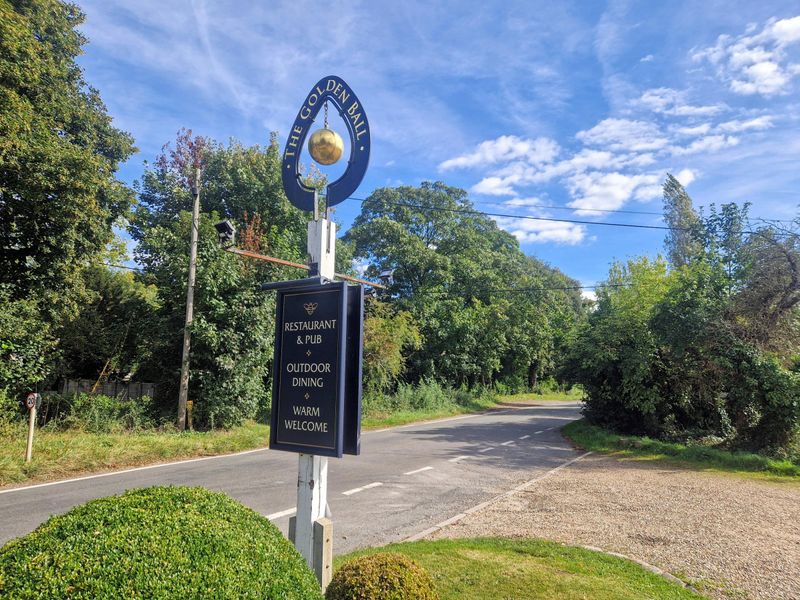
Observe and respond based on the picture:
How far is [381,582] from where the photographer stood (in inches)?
117

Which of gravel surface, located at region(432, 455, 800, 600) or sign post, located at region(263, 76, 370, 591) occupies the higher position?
sign post, located at region(263, 76, 370, 591)

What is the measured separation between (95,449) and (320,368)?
9.58 metres

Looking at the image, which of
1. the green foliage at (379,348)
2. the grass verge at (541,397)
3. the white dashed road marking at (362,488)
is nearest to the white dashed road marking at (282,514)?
the white dashed road marking at (362,488)

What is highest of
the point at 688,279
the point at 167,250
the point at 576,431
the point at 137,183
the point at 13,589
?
the point at 137,183

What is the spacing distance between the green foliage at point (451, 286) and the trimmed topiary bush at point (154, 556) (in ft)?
91.8

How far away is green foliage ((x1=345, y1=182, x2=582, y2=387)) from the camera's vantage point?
32.6 meters

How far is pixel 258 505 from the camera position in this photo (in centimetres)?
749

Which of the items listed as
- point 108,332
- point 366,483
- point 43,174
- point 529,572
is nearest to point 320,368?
point 529,572

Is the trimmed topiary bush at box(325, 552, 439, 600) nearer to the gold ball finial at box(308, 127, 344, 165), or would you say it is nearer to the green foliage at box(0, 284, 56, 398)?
the gold ball finial at box(308, 127, 344, 165)

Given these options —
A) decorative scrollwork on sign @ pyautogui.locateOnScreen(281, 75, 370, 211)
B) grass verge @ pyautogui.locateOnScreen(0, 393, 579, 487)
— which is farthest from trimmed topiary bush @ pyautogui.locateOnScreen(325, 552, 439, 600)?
grass verge @ pyautogui.locateOnScreen(0, 393, 579, 487)

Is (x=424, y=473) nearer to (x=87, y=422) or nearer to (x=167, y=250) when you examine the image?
(x=87, y=422)

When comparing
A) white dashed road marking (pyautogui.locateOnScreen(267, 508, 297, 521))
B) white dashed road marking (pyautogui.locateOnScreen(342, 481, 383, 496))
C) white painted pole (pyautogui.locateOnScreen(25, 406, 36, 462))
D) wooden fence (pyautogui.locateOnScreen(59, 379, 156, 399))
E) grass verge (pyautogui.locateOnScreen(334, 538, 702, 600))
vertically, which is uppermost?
wooden fence (pyautogui.locateOnScreen(59, 379, 156, 399))

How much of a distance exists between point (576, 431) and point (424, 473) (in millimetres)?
9741

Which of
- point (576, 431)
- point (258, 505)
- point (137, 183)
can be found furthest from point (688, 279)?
point (137, 183)
